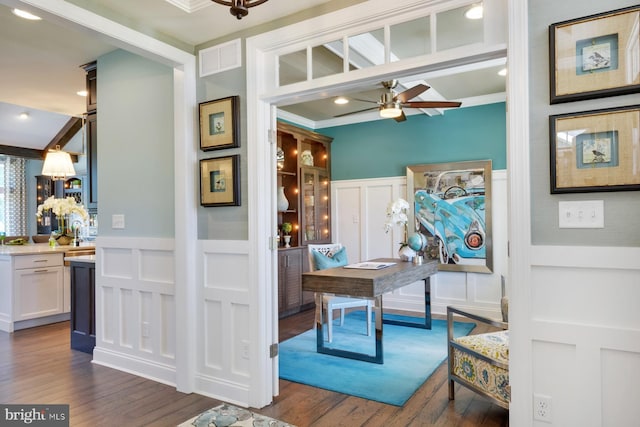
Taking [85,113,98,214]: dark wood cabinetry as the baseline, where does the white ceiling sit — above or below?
above

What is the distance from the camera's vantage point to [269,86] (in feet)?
9.16

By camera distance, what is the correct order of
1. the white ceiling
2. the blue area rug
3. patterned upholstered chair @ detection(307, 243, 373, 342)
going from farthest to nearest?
patterned upholstered chair @ detection(307, 243, 373, 342)
the blue area rug
the white ceiling

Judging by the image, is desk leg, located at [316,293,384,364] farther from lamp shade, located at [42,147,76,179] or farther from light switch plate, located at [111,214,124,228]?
lamp shade, located at [42,147,76,179]

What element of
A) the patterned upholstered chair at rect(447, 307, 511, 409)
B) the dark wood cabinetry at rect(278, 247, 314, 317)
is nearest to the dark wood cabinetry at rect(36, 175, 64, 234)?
the dark wood cabinetry at rect(278, 247, 314, 317)

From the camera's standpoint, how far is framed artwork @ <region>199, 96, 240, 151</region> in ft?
9.35

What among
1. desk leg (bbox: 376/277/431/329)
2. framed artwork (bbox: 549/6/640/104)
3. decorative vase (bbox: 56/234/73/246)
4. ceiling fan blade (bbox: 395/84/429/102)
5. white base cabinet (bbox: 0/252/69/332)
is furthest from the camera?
decorative vase (bbox: 56/234/73/246)

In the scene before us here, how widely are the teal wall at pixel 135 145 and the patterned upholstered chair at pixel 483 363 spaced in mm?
2239

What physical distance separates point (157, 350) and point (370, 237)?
3.35 metres

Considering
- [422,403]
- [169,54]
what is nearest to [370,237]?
[422,403]

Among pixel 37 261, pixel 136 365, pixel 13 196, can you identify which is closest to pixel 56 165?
pixel 37 261

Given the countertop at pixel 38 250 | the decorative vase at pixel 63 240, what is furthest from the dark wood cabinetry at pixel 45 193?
the countertop at pixel 38 250

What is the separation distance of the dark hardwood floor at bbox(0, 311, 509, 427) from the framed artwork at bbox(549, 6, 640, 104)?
6.38 feet

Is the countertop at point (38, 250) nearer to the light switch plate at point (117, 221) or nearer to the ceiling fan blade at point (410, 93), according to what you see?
the light switch plate at point (117, 221)

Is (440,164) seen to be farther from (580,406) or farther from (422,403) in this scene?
(580,406)
